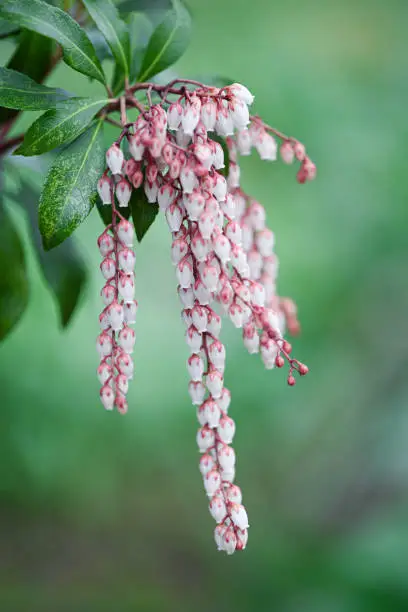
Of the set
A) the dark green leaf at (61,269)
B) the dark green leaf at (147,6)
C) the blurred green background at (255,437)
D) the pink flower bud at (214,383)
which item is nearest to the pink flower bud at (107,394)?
the pink flower bud at (214,383)

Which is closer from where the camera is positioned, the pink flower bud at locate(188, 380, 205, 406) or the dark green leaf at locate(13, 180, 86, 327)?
the pink flower bud at locate(188, 380, 205, 406)

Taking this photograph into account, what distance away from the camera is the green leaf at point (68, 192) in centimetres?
81

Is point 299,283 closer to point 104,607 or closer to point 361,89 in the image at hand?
point 361,89

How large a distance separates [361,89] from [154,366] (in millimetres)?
1598

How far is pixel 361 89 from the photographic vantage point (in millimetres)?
3529

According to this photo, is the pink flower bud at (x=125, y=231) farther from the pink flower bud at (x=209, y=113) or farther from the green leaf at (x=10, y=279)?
the green leaf at (x=10, y=279)

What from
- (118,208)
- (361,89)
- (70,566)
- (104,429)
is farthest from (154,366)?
(118,208)

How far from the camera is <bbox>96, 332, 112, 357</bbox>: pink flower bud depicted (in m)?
0.81

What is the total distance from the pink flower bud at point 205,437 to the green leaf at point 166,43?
424 mm

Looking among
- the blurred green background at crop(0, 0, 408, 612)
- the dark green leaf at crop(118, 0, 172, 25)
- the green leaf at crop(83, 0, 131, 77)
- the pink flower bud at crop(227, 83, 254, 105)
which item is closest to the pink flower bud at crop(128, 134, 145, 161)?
the pink flower bud at crop(227, 83, 254, 105)

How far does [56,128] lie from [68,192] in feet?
0.24

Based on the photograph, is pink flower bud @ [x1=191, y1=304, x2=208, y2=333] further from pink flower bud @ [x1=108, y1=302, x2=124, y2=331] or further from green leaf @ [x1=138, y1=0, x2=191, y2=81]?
green leaf @ [x1=138, y1=0, x2=191, y2=81]

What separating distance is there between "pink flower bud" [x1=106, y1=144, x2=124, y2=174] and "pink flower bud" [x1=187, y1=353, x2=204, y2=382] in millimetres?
202

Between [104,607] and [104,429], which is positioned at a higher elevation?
[104,429]
